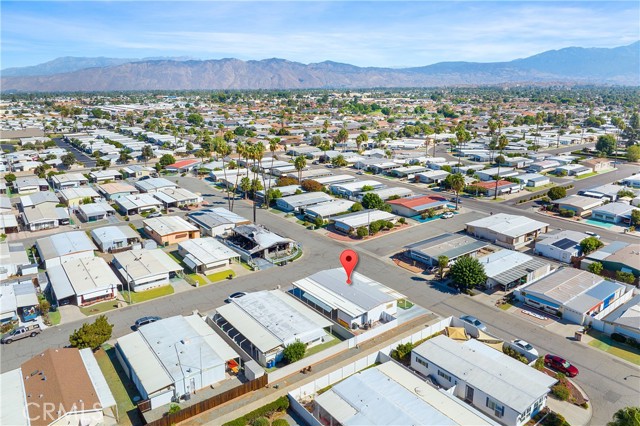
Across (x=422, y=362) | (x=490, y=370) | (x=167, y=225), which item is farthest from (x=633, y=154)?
(x=167, y=225)

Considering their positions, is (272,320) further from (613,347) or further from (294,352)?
(613,347)

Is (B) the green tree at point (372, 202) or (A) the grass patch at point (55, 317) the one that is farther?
(B) the green tree at point (372, 202)

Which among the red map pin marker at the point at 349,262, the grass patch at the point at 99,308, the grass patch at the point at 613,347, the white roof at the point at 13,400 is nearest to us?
the white roof at the point at 13,400

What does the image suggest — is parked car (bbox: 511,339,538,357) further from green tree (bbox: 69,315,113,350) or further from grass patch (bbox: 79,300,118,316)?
grass patch (bbox: 79,300,118,316)

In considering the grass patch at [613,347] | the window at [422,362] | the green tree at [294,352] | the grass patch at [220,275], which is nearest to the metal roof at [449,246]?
the grass patch at [613,347]

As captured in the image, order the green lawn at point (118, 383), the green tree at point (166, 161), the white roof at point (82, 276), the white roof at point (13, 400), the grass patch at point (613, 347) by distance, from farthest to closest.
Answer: the green tree at point (166, 161) < the white roof at point (82, 276) < the grass patch at point (613, 347) < the green lawn at point (118, 383) < the white roof at point (13, 400)

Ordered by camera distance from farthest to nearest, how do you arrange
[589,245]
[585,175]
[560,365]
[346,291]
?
[585,175] → [589,245] → [346,291] → [560,365]

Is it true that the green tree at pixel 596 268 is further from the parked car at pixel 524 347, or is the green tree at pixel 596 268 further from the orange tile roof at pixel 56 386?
the orange tile roof at pixel 56 386
